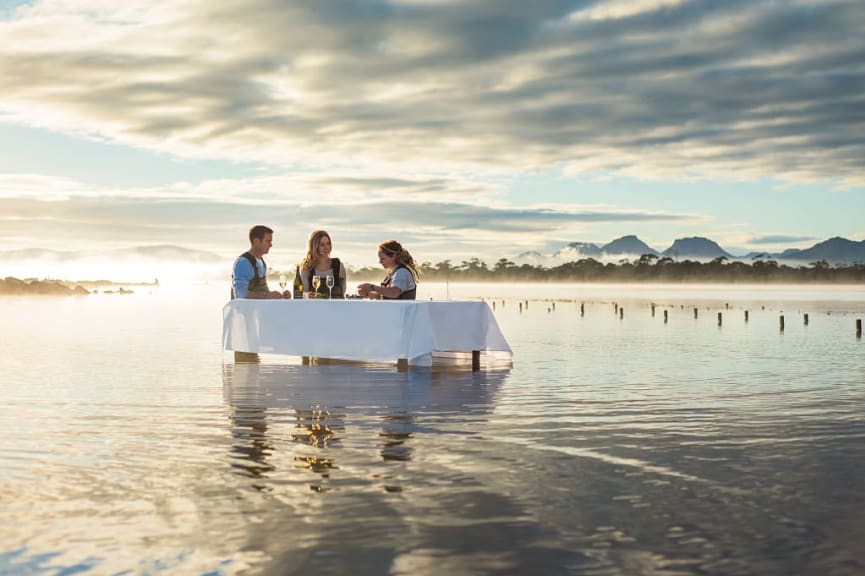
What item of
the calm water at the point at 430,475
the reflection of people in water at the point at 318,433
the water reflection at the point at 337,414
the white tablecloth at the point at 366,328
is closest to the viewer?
the calm water at the point at 430,475

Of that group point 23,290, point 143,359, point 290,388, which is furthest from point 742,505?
point 23,290

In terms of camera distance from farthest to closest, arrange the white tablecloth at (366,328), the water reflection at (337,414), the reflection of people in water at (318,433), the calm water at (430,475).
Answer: the white tablecloth at (366,328) < the reflection of people in water at (318,433) < the water reflection at (337,414) < the calm water at (430,475)

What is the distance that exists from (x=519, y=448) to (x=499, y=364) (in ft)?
29.5

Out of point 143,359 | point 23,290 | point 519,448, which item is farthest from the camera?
point 23,290

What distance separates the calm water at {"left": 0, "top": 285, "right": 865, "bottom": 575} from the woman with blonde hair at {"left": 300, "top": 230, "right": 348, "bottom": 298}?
1.52 m

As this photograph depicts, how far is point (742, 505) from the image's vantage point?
231 inches

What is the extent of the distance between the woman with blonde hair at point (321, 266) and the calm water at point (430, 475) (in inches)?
60.0

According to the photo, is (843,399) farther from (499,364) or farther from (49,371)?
(49,371)

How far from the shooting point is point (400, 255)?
48.9 feet

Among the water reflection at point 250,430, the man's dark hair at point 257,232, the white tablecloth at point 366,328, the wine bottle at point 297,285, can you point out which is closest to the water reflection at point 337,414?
the water reflection at point 250,430

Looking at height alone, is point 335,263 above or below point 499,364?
above

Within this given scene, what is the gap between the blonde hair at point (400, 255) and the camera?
48.8 ft

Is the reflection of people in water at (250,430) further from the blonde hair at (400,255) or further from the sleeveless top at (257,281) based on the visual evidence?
the blonde hair at (400,255)

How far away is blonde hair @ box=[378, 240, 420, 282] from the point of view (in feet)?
48.8
